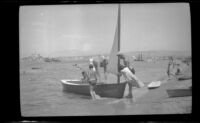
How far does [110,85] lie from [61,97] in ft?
1.55

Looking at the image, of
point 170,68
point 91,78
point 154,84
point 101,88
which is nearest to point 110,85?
point 101,88

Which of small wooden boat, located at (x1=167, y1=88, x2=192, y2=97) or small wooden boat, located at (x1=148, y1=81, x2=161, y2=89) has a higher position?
small wooden boat, located at (x1=148, y1=81, x2=161, y2=89)

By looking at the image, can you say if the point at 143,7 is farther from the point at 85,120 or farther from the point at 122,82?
the point at 85,120

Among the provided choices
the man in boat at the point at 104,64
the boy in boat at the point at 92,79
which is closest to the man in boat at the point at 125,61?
the man in boat at the point at 104,64

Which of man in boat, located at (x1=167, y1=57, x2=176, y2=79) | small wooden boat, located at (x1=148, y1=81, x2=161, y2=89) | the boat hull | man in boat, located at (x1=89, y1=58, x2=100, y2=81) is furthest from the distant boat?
man in boat, located at (x1=167, y1=57, x2=176, y2=79)

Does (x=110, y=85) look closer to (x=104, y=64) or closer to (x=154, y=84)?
(x=104, y=64)

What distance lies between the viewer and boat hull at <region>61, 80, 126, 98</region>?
7.18ft

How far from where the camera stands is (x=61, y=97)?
218 centimetres

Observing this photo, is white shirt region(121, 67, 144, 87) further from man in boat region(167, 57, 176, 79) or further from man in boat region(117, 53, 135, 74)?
man in boat region(167, 57, 176, 79)

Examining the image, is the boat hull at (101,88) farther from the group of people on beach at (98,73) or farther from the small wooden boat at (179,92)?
the small wooden boat at (179,92)

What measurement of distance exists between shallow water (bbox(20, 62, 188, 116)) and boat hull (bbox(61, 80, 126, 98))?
0.04 m

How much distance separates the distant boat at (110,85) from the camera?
7.18 feet
